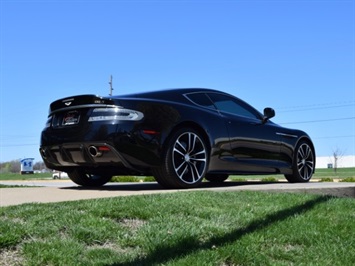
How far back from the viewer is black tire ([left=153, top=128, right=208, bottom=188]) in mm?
5852

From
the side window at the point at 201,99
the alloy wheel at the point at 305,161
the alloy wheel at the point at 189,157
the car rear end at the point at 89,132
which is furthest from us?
the alloy wheel at the point at 305,161

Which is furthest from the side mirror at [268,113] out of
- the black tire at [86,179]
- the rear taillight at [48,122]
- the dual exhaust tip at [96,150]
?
the rear taillight at [48,122]

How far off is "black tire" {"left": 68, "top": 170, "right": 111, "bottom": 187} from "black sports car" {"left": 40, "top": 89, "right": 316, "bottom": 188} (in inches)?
7.1

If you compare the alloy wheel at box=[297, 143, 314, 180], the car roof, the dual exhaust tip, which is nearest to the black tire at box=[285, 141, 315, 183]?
the alloy wheel at box=[297, 143, 314, 180]

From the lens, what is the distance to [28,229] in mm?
3512

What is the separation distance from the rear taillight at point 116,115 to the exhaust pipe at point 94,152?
0.36 meters

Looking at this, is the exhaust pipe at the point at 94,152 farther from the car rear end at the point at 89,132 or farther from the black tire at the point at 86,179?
the black tire at the point at 86,179

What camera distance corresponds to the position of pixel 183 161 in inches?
237

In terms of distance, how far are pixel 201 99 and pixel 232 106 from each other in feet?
2.43

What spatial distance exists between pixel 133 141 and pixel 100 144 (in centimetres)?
42

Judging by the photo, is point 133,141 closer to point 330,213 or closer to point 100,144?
point 100,144

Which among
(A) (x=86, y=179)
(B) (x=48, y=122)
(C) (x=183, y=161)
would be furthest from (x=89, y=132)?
(A) (x=86, y=179)

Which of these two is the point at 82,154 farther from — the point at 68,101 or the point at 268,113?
the point at 268,113

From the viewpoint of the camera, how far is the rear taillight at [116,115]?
5.71 metres
